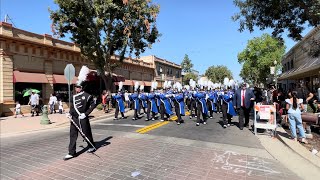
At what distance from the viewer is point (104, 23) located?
2180 centimetres

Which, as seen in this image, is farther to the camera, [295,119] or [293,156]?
[295,119]

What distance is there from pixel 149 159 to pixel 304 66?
2449 centimetres

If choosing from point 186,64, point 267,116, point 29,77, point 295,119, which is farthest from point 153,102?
point 186,64

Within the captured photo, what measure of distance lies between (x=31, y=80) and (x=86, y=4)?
7350 millimetres

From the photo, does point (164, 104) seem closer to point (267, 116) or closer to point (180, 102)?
point (180, 102)

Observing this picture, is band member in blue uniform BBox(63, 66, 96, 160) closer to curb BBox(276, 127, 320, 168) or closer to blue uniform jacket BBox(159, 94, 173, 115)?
curb BBox(276, 127, 320, 168)

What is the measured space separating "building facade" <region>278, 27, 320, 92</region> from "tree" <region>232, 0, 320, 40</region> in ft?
13.8

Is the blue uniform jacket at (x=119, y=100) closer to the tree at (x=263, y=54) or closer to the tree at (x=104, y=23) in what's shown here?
the tree at (x=104, y=23)

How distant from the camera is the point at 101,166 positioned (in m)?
6.25

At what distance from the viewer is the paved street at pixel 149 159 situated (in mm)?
5773

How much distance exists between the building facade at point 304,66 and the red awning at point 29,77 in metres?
18.6

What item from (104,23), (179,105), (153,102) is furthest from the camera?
(104,23)

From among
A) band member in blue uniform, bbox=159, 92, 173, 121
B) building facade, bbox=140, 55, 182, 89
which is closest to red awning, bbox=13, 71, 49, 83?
band member in blue uniform, bbox=159, 92, 173, 121

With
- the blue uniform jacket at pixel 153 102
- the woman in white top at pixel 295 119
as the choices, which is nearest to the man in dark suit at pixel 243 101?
the woman in white top at pixel 295 119
